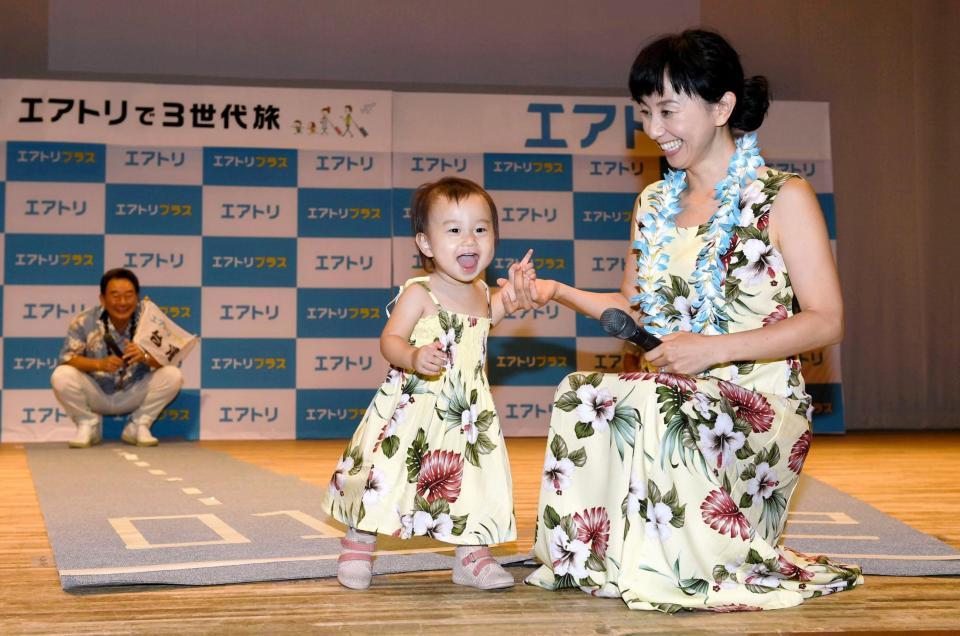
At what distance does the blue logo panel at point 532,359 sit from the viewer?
6.30 metres

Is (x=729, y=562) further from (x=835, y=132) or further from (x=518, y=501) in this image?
(x=835, y=132)

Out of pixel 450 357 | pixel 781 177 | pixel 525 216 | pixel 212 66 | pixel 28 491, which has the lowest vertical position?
pixel 28 491

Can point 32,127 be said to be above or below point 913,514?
above

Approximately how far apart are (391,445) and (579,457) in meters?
0.42

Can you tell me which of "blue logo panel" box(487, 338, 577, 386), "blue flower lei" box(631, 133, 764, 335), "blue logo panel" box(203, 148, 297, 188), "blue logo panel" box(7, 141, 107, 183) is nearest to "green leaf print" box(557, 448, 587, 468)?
"blue flower lei" box(631, 133, 764, 335)

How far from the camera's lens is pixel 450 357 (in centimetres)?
217

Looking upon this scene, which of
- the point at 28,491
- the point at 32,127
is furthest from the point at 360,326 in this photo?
the point at 28,491

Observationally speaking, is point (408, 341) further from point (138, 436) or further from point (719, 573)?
point (138, 436)

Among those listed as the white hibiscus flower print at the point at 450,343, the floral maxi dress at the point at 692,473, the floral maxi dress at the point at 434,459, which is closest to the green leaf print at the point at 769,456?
the floral maxi dress at the point at 692,473

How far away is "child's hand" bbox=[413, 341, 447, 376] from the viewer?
6.33 ft

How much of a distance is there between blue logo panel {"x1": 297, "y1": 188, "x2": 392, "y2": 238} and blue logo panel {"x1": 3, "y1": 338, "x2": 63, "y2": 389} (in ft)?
5.06

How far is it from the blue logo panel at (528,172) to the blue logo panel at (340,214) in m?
0.63

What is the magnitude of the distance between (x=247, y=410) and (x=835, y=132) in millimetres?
4120

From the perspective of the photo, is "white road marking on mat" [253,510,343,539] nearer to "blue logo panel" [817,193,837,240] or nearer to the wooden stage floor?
the wooden stage floor
